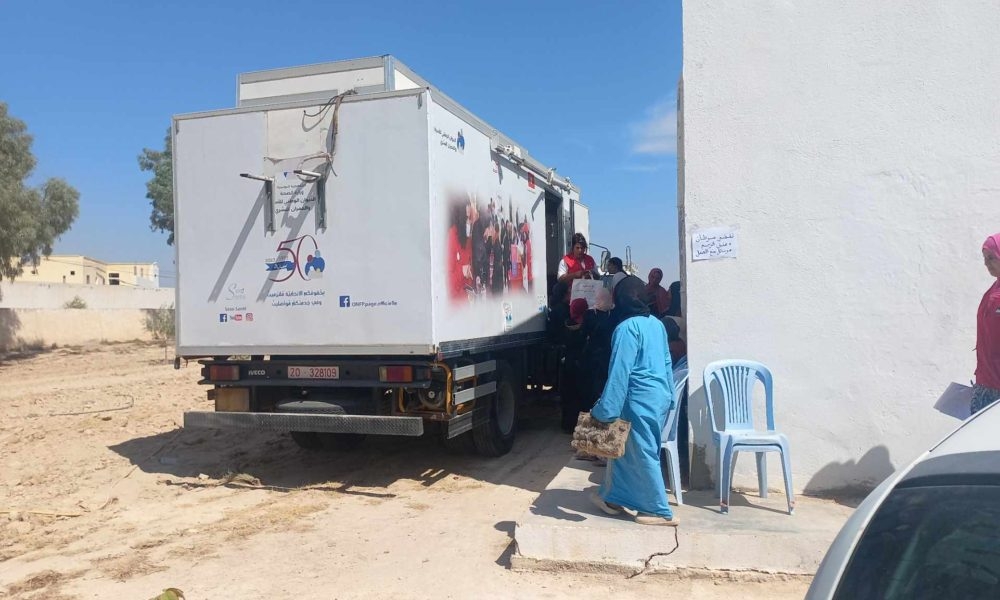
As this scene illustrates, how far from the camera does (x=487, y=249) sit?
772 centimetres

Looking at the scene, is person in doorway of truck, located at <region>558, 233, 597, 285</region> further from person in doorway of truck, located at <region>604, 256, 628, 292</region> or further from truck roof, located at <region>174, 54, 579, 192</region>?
truck roof, located at <region>174, 54, 579, 192</region>

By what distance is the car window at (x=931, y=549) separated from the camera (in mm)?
1542

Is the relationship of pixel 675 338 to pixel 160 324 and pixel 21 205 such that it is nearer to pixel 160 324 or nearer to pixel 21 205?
pixel 21 205

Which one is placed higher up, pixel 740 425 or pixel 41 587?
pixel 740 425

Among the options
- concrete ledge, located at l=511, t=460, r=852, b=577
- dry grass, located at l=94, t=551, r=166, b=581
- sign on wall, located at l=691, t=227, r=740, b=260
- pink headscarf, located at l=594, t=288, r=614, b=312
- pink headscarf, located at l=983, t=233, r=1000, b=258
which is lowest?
dry grass, located at l=94, t=551, r=166, b=581

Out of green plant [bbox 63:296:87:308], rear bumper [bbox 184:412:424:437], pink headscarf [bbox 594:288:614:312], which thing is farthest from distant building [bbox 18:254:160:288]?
pink headscarf [bbox 594:288:614:312]

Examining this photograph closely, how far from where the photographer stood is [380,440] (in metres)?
9.09

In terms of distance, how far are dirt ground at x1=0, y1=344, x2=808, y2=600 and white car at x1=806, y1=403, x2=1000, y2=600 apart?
2.81 metres

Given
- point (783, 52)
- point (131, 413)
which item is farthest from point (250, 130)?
point (131, 413)

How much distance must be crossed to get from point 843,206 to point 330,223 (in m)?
4.16

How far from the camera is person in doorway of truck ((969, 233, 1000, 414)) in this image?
4477 millimetres

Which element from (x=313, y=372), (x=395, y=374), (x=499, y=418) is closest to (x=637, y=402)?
(x=395, y=374)

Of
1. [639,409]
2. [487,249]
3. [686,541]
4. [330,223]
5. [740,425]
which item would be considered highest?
[330,223]

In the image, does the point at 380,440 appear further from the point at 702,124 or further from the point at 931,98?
the point at 931,98
